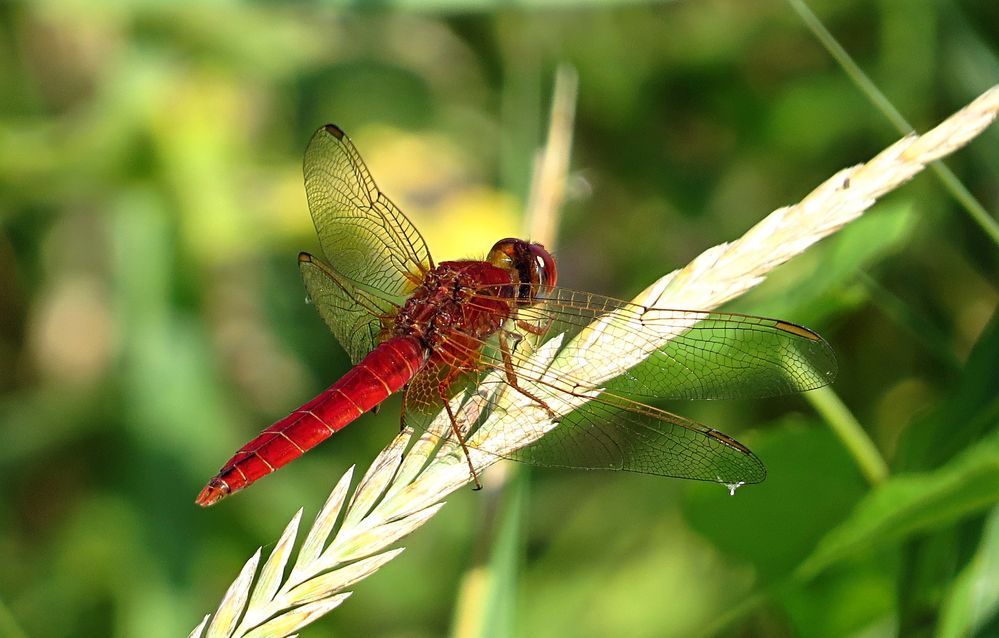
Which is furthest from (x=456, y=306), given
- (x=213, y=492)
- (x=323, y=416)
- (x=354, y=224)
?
(x=213, y=492)

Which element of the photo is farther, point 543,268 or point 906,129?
point 543,268

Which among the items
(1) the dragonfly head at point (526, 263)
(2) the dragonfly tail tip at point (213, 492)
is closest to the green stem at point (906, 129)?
(1) the dragonfly head at point (526, 263)

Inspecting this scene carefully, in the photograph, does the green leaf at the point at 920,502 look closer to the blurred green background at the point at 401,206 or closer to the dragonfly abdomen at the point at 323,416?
the blurred green background at the point at 401,206

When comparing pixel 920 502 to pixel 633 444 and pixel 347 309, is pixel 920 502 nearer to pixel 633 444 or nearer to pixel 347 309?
pixel 633 444

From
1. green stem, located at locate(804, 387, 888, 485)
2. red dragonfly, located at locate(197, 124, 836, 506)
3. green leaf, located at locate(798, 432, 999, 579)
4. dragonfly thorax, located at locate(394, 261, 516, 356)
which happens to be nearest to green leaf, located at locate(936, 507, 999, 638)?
green leaf, located at locate(798, 432, 999, 579)

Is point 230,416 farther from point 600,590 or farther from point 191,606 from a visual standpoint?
point 600,590

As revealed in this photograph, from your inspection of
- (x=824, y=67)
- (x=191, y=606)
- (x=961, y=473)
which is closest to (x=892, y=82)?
(x=824, y=67)
